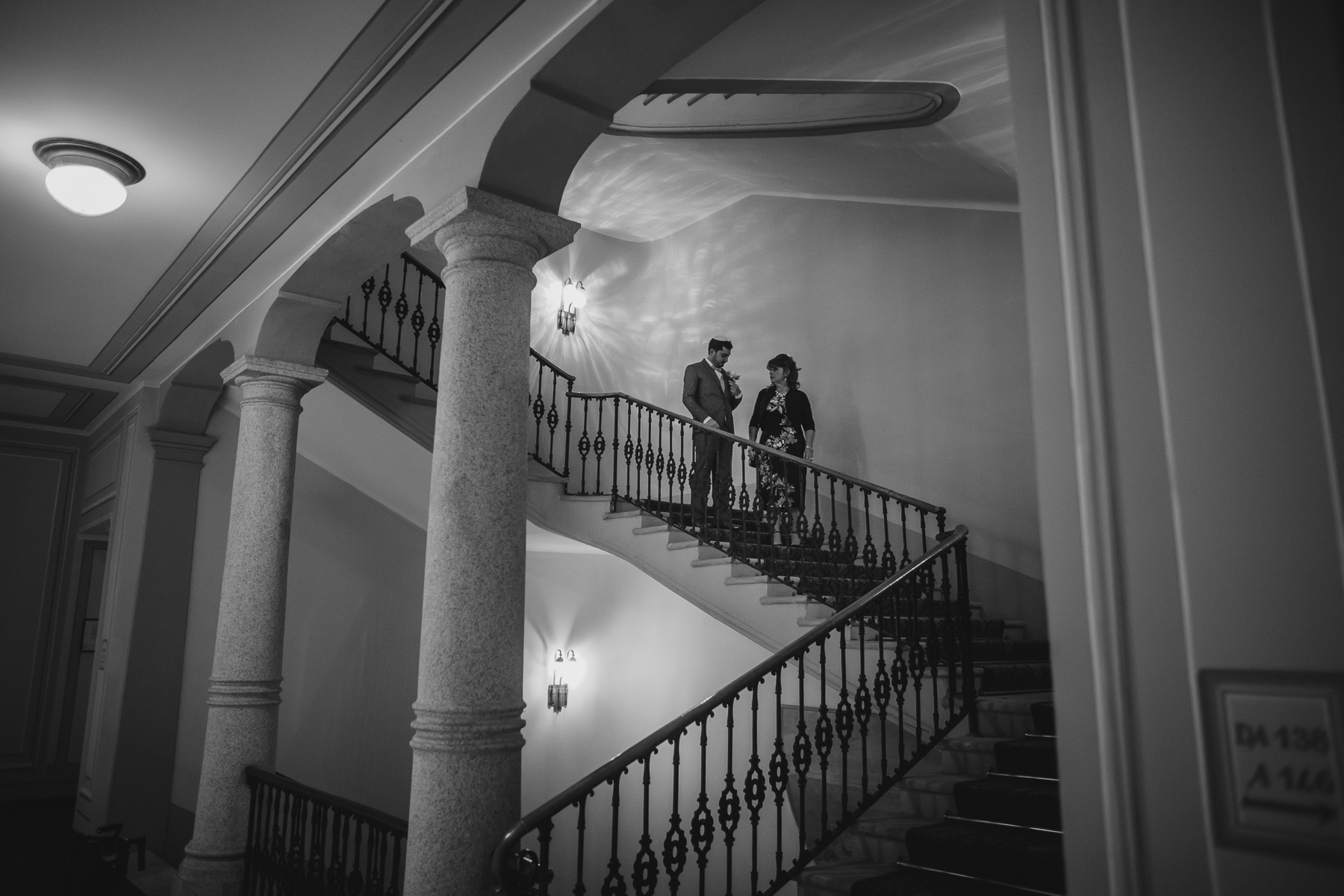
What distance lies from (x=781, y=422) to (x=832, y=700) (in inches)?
96.5

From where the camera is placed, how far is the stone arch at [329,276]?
15.3 feet

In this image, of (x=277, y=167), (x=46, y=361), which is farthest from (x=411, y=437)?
(x=46, y=361)

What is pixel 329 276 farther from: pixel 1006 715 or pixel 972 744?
pixel 1006 715

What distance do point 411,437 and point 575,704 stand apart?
3861 millimetres

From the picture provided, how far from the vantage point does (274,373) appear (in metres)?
5.63

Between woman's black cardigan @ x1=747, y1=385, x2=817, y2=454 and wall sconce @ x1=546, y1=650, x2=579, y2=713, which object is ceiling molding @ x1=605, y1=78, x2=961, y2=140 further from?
wall sconce @ x1=546, y1=650, x2=579, y2=713

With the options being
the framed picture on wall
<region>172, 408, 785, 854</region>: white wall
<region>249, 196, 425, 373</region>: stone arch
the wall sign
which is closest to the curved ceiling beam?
<region>249, 196, 425, 373</region>: stone arch

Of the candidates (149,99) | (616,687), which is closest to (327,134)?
(149,99)

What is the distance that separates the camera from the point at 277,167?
444 cm

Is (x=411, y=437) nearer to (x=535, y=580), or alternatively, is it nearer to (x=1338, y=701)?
(x=535, y=580)

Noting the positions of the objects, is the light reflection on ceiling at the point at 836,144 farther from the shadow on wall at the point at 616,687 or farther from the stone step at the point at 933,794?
the shadow on wall at the point at 616,687

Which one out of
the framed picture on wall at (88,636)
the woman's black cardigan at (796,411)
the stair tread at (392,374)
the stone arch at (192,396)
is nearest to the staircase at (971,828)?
the woman's black cardigan at (796,411)

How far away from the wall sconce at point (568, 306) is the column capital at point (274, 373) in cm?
463

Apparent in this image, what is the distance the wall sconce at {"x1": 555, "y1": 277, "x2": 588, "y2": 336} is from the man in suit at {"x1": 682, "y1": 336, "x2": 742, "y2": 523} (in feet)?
9.24
